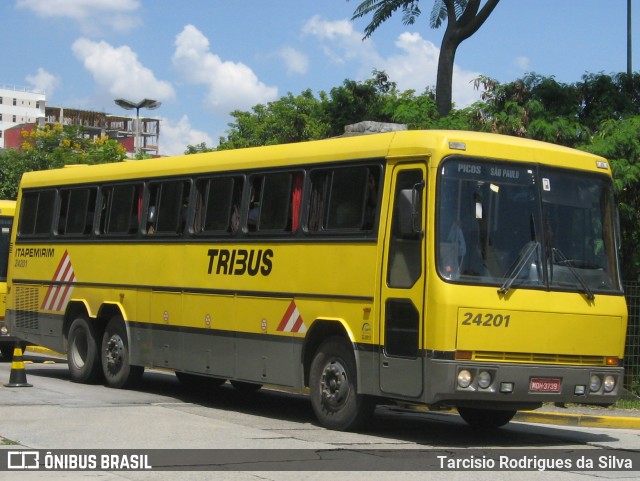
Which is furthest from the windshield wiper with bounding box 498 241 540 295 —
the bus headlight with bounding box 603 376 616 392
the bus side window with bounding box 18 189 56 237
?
the bus side window with bounding box 18 189 56 237

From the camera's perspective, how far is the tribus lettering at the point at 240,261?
1491 centimetres

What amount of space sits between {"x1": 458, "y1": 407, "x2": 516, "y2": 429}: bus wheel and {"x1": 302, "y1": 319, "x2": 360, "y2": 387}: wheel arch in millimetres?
1881

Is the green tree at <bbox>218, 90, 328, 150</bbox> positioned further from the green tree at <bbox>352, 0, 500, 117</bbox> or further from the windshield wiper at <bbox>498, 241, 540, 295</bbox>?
the windshield wiper at <bbox>498, 241, 540, 295</bbox>

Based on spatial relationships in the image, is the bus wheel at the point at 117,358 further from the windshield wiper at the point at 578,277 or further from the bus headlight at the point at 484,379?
the windshield wiper at the point at 578,277

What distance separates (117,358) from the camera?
18.2 meters

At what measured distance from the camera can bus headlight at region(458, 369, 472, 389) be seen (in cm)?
1200

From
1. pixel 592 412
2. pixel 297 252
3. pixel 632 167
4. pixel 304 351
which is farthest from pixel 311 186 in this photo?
pixel 632 167

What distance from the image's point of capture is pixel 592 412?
16562mm

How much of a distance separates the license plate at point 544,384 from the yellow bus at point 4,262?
46.6ft

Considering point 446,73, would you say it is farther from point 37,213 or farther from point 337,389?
point 337,389

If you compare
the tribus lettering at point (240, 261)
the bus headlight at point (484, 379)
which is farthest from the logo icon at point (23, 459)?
the tribus lettering at point (240, 261)

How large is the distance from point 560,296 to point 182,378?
8.35 metres

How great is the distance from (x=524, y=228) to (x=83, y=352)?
8939mm

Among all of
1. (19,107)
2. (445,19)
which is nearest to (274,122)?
(445,19)
